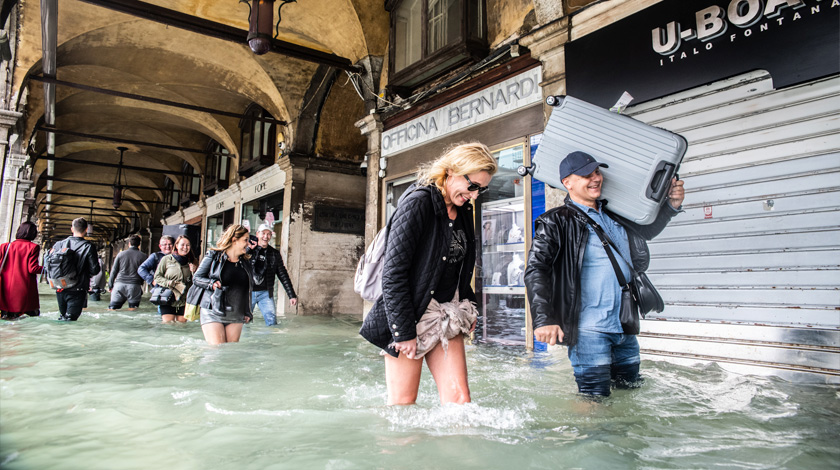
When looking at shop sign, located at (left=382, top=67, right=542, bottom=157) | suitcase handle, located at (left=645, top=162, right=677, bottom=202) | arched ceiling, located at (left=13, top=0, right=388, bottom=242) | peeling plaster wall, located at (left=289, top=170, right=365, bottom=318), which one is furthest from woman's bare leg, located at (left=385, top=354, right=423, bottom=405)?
peeling plaster wall, located at (left=289, top=170, right=365, bottom=318)

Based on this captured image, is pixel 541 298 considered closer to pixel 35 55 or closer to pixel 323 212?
pixel 323 212

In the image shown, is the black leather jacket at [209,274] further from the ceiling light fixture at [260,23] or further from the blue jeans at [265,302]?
the ceiling light fixture at [260,23]

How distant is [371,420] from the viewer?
2619 millimetres

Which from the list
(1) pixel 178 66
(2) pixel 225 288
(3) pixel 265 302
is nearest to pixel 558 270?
(2) pixel 225 288

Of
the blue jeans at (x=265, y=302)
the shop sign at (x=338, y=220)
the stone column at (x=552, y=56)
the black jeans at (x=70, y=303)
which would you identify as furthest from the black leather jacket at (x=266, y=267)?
the shop sign at (x=338, y=220)

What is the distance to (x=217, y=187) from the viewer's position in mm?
17594

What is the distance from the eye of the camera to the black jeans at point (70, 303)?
300 inches

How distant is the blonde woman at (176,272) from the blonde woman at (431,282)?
19.8ft

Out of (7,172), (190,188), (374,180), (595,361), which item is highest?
(190,188)

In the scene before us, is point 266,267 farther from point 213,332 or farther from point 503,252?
point 503,252

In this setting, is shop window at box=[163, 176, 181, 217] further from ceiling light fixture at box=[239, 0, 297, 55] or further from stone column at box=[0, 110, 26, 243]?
ceiling light fixture at box=[239, 0, 297, 55]

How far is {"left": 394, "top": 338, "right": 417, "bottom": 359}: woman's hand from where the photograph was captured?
2334 mm

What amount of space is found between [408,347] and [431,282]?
Result: 32 cm

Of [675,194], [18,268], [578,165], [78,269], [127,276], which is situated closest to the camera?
[578,165]
